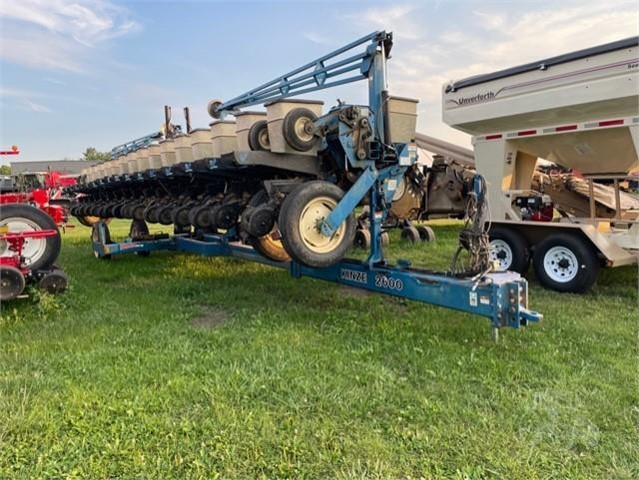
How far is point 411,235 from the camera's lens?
11422 mm

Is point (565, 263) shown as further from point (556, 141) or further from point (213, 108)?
point (213, 108)

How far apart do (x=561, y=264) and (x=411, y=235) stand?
505 cm

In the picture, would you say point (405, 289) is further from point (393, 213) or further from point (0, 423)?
point (0, 423)

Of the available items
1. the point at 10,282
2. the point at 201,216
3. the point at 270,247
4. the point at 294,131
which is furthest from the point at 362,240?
the point at 10,282

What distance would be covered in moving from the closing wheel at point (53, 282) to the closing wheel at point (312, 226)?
8.41 ft

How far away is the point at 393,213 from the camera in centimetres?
650

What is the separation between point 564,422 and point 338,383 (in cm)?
143

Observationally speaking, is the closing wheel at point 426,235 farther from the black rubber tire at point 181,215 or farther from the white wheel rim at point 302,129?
the white wheel rim at point 302,129

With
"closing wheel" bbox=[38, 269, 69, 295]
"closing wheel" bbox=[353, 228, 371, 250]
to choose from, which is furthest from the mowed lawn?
"closing wheel" bbox=[353, 228, 371, 250]

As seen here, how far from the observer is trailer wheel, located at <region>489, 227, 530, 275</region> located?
23.2 feet

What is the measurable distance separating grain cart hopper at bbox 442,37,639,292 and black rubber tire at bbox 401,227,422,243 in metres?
3.82

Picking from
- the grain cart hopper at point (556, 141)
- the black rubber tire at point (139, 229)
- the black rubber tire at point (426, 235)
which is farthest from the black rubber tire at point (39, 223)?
the black rubber tire at point (426, 235)

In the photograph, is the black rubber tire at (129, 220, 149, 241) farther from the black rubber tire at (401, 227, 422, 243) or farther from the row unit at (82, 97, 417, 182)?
the black rubber tire at (401, 227, 422, 243)

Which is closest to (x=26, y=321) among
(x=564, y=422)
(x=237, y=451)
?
(x=237, y=451)
